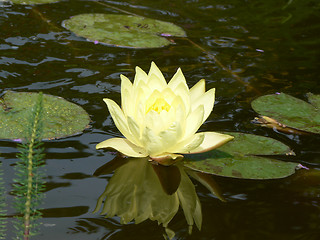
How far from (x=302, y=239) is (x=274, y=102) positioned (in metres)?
1.15

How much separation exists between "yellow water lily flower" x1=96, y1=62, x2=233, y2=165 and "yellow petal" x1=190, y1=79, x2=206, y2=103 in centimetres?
7

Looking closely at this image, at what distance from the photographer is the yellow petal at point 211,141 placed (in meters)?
2.08

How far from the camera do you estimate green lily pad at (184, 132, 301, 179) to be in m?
2.05

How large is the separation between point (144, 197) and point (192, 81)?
129cm

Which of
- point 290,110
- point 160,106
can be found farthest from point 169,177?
point 290,110

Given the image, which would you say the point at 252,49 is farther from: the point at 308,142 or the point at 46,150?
the point at 46,150

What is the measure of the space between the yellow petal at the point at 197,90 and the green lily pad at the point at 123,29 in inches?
51.2

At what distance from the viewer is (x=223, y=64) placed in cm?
331

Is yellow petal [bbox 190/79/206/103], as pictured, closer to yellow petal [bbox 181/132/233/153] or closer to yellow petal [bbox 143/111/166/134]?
yellow petal [bbox 181/132/233/153]

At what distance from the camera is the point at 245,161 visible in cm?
213

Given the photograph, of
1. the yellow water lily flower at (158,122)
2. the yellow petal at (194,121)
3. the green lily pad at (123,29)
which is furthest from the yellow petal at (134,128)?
the green lily pad at (123,29)

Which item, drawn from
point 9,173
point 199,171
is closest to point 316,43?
point 199,171

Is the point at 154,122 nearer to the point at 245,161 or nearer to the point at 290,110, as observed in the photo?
the point at 245,161

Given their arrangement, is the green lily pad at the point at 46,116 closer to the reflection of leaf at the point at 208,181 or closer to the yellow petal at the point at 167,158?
the yellow petal at the point at 167,158
